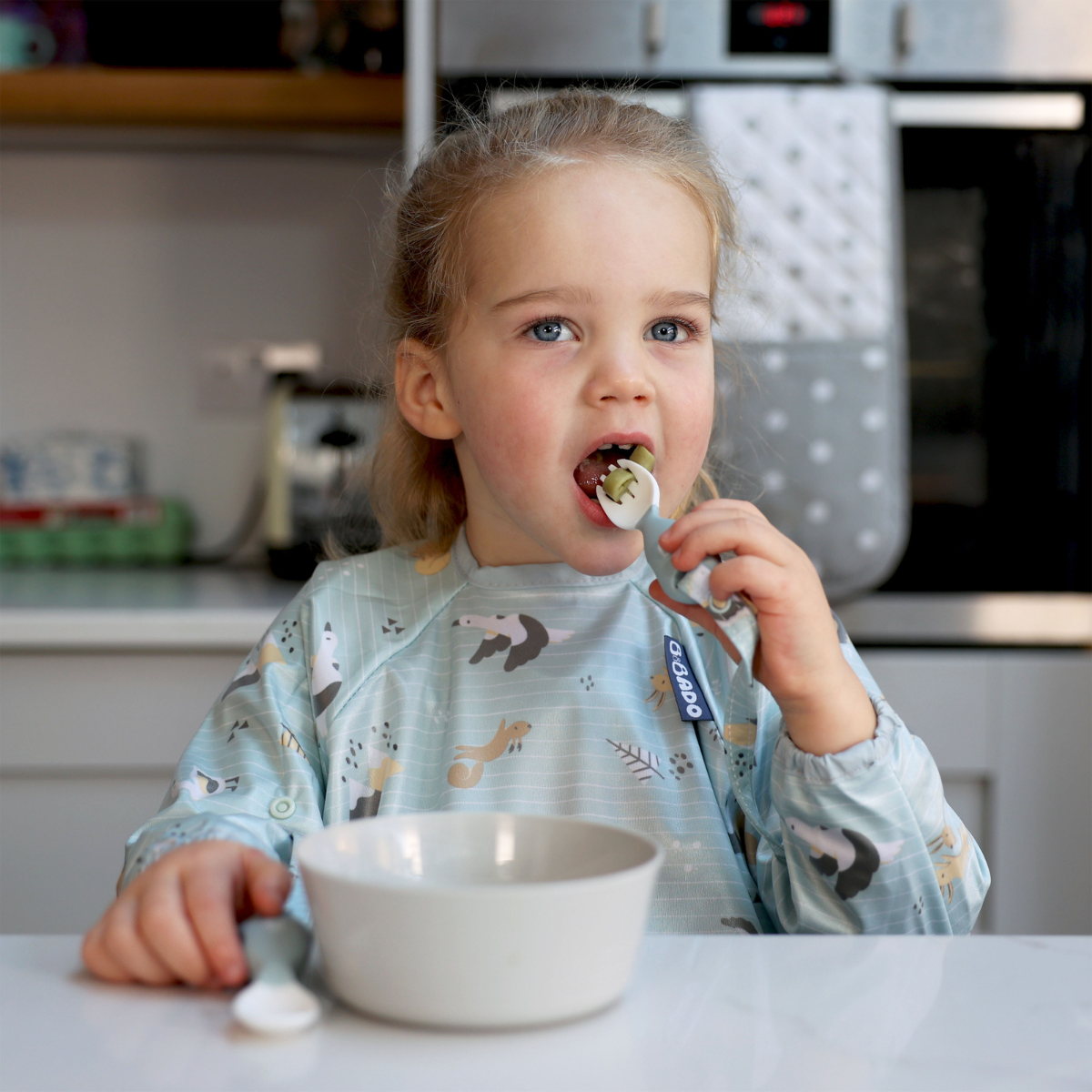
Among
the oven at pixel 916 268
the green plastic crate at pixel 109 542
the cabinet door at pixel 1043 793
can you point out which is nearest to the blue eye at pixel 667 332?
the oven at pixel 916 268

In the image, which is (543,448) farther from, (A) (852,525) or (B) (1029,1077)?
(A) (852,525)

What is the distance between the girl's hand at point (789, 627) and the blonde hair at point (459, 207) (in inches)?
11.6

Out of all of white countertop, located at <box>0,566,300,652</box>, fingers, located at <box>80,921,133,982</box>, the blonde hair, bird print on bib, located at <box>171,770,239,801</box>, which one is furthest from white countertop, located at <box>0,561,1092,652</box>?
fingers, located at <box>80,921,133,982</box>

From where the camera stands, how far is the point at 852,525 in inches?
57.0

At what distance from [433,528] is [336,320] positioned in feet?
3.93

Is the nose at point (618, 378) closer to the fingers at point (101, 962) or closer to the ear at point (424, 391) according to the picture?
the ear at point (424, 391)

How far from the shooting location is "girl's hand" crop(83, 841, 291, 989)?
431 millimetres

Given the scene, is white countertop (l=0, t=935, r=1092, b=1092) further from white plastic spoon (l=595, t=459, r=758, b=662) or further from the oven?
the oven

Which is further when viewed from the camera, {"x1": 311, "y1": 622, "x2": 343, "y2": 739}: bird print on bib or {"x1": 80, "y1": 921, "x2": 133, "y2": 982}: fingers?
{"x1": 311, "y1": 622, "x2": 343, "y2": 739}: bird print on bib

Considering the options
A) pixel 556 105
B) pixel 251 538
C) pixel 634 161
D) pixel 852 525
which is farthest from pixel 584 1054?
pixel 251 538

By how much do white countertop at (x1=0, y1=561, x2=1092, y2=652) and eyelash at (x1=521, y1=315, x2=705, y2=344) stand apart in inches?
28.4

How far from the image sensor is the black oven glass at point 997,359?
4.86 ft

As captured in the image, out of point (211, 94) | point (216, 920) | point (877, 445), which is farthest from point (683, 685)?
point (211, 94)

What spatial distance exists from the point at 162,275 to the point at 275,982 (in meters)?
1.90
